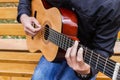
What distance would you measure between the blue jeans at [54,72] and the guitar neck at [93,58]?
0.75 feet

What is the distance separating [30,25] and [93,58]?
75 centimetres

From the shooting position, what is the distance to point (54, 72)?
7.66ft

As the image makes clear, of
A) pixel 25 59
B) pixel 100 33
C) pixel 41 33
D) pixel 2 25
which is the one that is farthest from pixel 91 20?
pixel 2 25

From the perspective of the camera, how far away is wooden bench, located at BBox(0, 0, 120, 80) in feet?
9.11

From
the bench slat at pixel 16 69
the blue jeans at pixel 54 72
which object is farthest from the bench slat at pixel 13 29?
the blue jeans at pixel 54 72

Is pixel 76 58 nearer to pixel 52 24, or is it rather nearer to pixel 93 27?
pixel 93 27

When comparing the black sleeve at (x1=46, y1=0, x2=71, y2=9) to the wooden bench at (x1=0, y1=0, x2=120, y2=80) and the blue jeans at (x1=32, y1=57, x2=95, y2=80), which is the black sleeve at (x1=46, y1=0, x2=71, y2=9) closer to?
the blue jeans at (x1=32, y1=57, x2=95, y2=80)

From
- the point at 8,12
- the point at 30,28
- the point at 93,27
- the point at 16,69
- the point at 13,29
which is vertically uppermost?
the point at 93,27

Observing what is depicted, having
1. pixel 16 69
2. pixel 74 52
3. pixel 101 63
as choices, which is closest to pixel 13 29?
pixel 16 69

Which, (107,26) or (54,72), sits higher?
(107,26)

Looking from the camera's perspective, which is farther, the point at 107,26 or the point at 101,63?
the point at 107,26

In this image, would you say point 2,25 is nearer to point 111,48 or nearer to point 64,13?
point 64,13

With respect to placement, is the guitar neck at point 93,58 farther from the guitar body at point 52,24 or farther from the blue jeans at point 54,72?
the blue jeans at point 54,72

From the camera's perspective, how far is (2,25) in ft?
10.2
